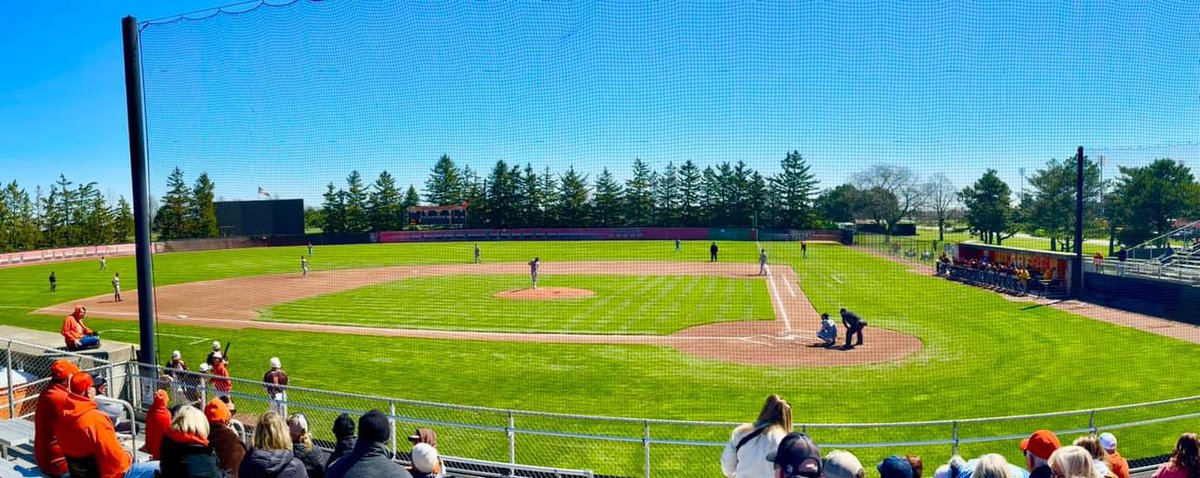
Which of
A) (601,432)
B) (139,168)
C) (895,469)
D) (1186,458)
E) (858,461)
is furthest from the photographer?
(601,432)

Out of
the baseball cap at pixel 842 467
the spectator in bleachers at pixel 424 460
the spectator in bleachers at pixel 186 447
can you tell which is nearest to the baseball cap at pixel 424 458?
the spectator in bleachers at pixel 424 460

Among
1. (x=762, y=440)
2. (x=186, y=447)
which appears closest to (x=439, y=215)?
(x=186, y=447)

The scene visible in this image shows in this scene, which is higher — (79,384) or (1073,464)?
(79,384)

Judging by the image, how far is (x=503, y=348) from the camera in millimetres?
14125

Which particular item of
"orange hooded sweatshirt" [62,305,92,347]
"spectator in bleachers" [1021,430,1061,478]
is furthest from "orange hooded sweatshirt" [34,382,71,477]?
"orange hooded sweatshirt" [62,305,92,347]

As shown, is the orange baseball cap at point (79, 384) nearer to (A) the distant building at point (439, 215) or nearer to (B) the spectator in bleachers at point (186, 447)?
(B) the spectator in bleachers at point (186, 447)

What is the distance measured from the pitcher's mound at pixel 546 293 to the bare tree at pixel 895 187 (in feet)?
31.9

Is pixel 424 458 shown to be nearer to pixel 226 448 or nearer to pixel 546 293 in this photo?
pixel 226 448

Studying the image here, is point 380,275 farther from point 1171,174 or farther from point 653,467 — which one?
point 1171,174

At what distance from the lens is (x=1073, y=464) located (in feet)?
9.20

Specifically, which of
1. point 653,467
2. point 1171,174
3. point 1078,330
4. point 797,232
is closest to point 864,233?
point 797,232

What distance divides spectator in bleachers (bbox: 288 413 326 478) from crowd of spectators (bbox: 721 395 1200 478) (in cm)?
221

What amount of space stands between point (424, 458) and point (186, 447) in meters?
1.10

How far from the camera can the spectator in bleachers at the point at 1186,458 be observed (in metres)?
3.34
